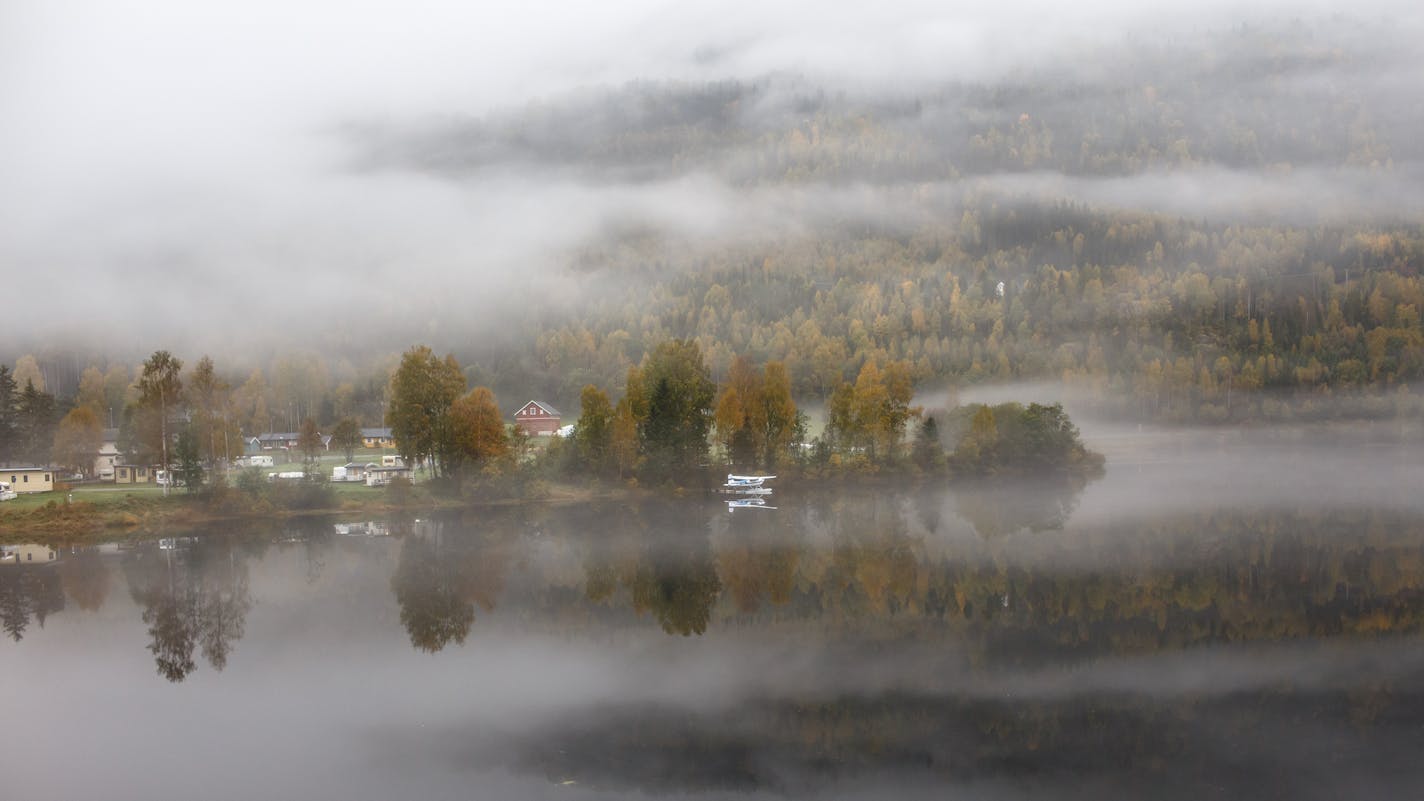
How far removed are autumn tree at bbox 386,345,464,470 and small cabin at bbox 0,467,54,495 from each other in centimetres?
1369

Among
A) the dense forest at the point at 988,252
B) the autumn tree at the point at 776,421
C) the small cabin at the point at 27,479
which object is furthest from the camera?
the dense forest at the point at 988,252

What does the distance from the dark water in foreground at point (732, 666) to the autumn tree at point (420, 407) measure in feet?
38.5

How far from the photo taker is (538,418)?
73.1 meters

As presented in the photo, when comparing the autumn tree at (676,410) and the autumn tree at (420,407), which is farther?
the autumn tree at (676,410)

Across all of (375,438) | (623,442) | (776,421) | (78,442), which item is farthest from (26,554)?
(375,438)

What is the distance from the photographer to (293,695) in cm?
1850

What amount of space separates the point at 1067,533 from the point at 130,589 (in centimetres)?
2783

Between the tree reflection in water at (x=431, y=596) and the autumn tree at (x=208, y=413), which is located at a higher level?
the autumn tree at (x=208, y=413)

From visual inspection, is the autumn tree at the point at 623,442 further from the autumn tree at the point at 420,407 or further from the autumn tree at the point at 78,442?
the autumn tree at the point at 78,442

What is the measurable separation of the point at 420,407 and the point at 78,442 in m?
15.4

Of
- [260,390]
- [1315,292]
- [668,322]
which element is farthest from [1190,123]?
[260,390]

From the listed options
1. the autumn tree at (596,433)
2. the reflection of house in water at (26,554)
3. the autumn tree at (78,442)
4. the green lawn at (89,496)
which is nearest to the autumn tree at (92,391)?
the autumn tree at (78,442)

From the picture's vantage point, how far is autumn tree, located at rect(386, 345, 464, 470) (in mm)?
46625

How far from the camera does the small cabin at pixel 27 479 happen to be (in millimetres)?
42406
